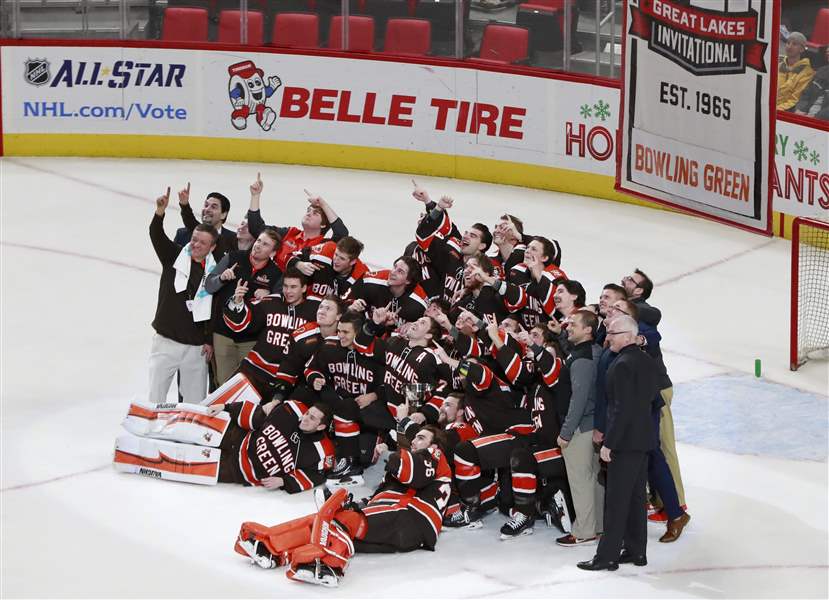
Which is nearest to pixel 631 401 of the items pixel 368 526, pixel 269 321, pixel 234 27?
pixel 368 526

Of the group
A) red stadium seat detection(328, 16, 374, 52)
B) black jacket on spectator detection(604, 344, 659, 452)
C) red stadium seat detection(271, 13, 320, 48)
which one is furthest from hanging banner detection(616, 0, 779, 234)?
red stadium seat detection(271, 13, 320, 48)

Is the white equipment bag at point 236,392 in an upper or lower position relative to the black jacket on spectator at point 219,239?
lower

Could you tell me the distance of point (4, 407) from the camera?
475 inches

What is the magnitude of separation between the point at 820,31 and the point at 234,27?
768cm

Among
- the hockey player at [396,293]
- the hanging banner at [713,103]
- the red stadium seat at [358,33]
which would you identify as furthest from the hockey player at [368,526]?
the red stadium seat at [358,33]

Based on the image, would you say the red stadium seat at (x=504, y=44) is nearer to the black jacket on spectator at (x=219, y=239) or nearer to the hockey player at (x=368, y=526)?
the black jacket on spectator at (x=219, y=239)

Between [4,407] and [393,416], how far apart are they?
11.3ft

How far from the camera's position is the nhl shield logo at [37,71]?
19.7m

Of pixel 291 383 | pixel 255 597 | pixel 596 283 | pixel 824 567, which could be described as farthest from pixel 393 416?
pixel 596 283

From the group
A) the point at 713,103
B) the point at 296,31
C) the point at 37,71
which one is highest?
the point at 296,31

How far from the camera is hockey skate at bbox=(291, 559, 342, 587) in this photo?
8.96 meters

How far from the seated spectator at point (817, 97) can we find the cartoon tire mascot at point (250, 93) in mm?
6939

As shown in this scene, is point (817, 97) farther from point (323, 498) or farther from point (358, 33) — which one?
point (323, 498)

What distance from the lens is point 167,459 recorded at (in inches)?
415
